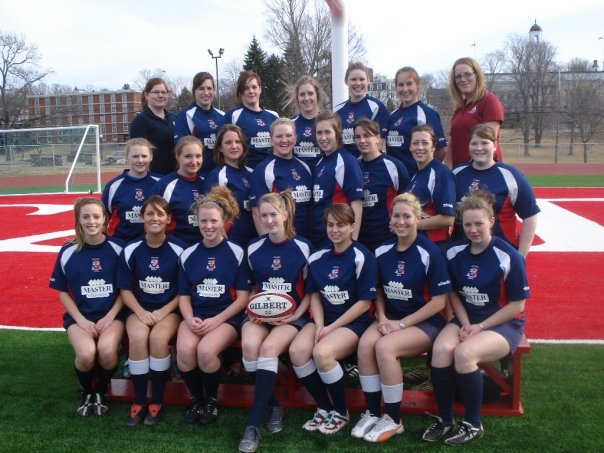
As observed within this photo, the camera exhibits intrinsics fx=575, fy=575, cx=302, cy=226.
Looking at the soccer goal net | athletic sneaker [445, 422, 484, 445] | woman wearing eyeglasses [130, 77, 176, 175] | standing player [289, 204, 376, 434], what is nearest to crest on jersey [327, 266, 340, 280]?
standing player [289, 204, 376, 434]

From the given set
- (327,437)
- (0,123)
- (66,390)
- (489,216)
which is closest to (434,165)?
(489,216)

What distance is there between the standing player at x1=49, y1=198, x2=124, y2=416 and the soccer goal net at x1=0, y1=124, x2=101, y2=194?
1626cm

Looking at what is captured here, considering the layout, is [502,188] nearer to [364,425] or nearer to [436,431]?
[436,431]

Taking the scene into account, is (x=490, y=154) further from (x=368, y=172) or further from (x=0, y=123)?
(x=0, y=123)

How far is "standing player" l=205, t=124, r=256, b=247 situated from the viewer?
162 inches

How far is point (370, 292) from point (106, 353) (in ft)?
5.39

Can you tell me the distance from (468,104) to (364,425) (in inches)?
94.9

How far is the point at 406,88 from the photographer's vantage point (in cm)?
431

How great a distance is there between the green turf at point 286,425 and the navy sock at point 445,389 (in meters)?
0.19

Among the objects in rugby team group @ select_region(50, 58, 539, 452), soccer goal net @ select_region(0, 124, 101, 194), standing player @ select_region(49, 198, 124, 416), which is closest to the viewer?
rugby team group @ select_region(50, 58, 539, 452)

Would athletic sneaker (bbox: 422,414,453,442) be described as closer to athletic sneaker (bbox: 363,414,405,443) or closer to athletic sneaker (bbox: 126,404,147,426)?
athletic sneaker (bbox: 363,414,405,443)

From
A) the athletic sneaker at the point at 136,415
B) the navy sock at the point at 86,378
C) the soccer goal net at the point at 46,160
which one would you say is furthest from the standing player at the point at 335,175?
the soccer goal net at the point at 46,160

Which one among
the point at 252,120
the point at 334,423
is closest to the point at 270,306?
the point at 334,423

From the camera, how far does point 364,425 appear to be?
3.20m
